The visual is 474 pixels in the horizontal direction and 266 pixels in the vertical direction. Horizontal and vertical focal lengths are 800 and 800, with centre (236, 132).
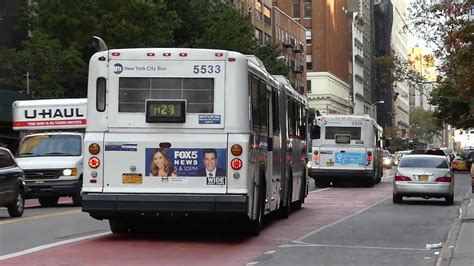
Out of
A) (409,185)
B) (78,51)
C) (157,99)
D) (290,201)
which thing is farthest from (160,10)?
(157,99)

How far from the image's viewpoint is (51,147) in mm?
23469

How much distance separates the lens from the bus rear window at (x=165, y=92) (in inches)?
539

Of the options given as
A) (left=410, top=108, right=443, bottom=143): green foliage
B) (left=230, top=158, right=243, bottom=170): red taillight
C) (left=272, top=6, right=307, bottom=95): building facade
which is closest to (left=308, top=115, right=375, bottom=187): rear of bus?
(left=230, top=158, right=243, bottom=170): red taillight

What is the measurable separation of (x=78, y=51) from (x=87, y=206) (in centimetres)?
2782

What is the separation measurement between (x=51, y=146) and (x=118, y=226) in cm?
927

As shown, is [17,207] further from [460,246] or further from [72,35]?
[72,35]

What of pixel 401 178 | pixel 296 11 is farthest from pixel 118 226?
pixel 296 11

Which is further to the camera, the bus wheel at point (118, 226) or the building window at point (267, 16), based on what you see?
the building window at point (267, 16)

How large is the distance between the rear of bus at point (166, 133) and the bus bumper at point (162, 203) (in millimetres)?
17

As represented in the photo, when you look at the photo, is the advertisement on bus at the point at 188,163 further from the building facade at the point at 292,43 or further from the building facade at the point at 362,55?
the building facade at the point at 362,55

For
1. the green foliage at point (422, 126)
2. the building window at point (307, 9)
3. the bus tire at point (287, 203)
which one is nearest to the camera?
the bus tire at point (287, 203)

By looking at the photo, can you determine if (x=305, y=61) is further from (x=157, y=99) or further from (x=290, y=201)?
(x=157, y=99)

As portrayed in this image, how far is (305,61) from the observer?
10538cm

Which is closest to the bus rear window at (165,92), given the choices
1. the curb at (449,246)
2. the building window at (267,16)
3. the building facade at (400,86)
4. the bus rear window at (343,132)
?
the curb at (449,246)
